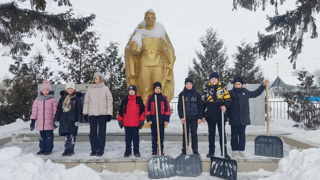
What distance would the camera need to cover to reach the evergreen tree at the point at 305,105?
984 centimetres

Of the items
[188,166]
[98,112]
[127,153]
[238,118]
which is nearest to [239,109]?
[238,118]

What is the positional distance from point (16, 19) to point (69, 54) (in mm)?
5792

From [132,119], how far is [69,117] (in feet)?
4.31

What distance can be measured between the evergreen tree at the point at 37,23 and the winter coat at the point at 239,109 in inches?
228

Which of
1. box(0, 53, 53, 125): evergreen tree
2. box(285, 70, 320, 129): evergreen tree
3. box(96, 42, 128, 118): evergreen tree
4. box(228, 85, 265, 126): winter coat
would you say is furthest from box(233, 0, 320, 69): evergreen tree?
box(0, 53, 53, 125): evergreen tree

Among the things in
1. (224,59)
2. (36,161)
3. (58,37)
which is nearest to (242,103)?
(36,161)

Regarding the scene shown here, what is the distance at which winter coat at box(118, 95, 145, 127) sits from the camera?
4500mm

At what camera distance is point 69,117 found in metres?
4.61

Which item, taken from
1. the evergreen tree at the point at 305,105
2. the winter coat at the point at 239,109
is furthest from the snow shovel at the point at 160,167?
the evergreen tree at the point at 305,105

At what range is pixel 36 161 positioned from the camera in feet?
10.4

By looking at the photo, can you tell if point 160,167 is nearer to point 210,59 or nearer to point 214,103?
point 214,103

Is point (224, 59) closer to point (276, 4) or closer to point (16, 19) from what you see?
point (276, 4)

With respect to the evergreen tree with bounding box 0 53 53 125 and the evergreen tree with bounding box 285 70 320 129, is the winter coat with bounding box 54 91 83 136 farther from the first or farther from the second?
the evergreen tree with bounding box 285 70 320 129

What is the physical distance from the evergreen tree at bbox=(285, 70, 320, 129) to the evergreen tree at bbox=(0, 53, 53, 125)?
41.6 feet
